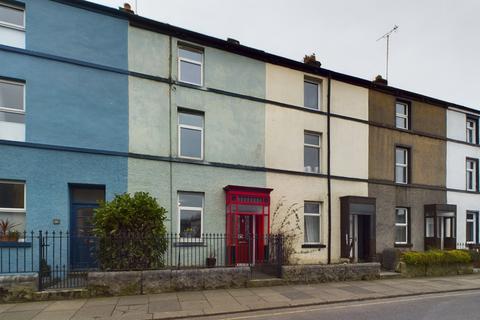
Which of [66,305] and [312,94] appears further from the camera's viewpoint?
[312,94]

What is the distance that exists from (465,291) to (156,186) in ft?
35.6

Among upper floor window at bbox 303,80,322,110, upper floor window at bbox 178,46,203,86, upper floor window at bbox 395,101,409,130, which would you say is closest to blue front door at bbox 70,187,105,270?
upper floor window at bbox 178,46,203,86

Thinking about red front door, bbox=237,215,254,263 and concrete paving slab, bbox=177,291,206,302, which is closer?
concrete paving slab, bbox=177,291,206,302

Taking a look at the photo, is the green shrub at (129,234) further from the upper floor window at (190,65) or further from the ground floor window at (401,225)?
the ground floor window at (401,225)

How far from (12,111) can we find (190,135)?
565cm

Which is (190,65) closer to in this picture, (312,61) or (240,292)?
(312,61)

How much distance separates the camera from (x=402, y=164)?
17.2 m

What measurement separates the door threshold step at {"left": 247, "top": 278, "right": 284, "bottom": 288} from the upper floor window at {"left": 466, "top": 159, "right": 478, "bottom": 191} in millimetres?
15456

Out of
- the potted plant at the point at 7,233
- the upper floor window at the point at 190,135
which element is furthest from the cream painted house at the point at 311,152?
the potted plant at the point at 7,233

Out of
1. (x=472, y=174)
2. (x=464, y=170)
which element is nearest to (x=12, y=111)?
(x=464, y=170)

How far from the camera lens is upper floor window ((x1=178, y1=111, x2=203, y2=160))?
40.8 ft

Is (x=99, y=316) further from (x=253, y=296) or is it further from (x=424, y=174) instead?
(x=424, y=174)

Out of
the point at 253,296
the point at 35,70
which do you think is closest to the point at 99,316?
the point at 253,296

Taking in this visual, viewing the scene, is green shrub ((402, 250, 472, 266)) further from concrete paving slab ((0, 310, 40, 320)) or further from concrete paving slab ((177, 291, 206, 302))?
concrete paving slab ((0, 310, 40, 320))
